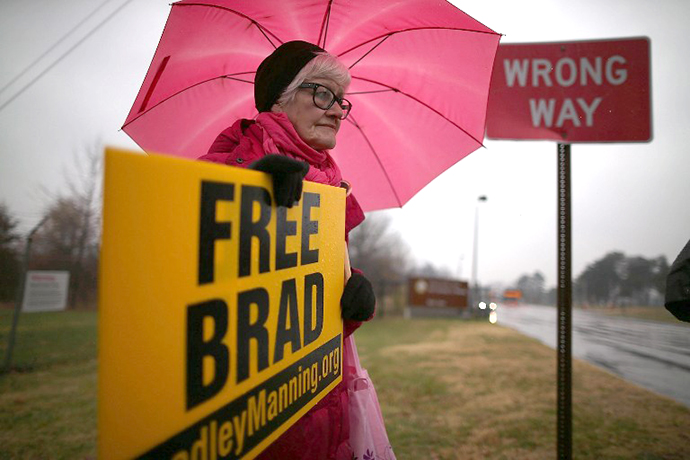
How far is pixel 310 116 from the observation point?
4.44 ft

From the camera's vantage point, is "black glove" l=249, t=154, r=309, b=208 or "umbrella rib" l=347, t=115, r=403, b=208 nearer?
"black glove" l=249, t=154, r=309, b=208

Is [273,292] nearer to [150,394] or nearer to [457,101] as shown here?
[150,394]

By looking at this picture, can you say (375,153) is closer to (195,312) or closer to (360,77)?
(360,77)

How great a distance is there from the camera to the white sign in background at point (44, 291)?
6.96 metres

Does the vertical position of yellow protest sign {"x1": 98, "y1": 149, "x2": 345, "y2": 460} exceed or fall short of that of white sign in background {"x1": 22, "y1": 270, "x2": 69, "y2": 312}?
it exceeds it

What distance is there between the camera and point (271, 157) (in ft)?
2.84

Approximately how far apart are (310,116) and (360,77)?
78 cm

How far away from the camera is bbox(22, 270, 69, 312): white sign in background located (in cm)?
696

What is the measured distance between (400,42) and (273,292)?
154 centimetres

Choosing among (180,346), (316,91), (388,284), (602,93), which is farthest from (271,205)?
(388,284)

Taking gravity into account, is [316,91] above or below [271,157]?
above

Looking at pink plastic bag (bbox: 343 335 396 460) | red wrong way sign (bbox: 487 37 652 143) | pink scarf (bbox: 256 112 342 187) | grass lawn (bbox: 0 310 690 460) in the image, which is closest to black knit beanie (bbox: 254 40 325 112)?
pink scarf (bbox: 256 112 342 187)

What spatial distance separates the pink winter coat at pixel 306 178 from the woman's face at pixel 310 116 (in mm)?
91

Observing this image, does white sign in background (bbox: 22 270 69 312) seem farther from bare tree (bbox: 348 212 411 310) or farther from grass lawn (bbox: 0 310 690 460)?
bare tree (bbox: 348 212 411 310)
